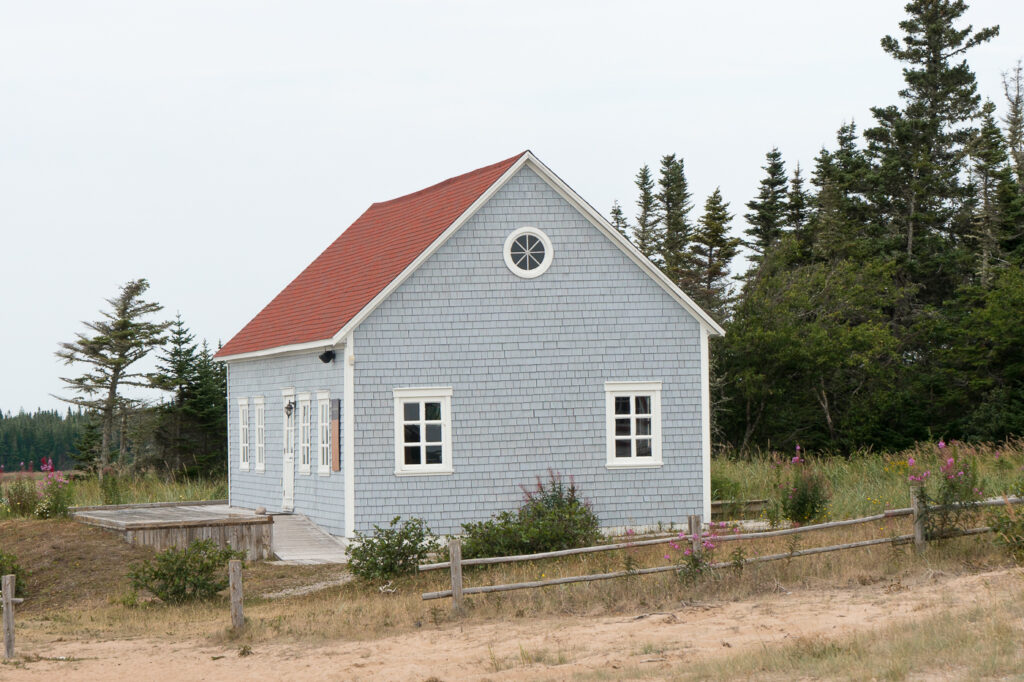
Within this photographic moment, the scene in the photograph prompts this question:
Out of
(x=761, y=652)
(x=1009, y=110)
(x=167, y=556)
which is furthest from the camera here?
(x=1009, y=110)

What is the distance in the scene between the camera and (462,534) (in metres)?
22.5

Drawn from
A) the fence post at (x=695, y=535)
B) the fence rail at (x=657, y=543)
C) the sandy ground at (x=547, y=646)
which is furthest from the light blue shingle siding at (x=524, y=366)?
the sandy ground at (x=547, y=646)

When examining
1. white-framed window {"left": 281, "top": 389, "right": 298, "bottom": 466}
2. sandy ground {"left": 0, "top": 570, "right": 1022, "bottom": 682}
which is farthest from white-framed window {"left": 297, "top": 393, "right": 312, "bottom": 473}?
sandy ground {"left": 0, "top": 570, "right": 1022, "bottom": 682}

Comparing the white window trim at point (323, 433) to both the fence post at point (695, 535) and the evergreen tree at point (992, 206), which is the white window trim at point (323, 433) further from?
the evergreen tree at point (992, 206)

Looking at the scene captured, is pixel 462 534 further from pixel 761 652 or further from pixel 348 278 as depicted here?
pixel 761 652

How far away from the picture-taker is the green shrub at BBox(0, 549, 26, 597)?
20516mm

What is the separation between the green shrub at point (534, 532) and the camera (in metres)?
19.9

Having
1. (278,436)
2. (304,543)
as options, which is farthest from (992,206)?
(304,543)

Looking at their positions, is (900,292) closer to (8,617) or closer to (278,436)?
(278,436)

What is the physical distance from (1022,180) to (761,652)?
44.1m

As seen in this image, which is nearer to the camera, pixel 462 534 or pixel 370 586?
pixel 370 586

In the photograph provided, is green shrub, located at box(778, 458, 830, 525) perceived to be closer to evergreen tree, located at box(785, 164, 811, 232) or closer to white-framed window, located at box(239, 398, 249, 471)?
white-framed window, located at box(239, 398, 249, 471)

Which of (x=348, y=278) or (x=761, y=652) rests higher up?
(x=348, y=278)

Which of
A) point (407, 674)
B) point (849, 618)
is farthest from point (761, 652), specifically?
point (407, 674)
